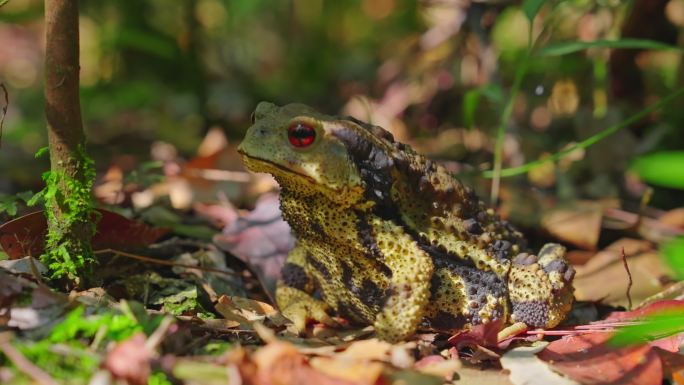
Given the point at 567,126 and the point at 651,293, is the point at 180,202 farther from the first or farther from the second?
the point at 567,126

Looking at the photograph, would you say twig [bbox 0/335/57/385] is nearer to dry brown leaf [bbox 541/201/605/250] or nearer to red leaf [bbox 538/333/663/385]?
red leaf [bbox 538/333/663/385]

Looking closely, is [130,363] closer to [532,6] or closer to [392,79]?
[532,6]

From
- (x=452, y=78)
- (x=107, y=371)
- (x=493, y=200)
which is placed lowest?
(x=107, y=371)

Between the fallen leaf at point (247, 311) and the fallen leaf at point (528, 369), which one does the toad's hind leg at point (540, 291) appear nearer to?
the fallen leaf at point (528, 369)

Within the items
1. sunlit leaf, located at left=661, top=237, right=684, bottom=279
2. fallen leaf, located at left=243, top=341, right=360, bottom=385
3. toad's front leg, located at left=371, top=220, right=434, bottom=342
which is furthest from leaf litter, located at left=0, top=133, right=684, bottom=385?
sunlit leaf, located at left=661, top=237, right=684, bottom=279

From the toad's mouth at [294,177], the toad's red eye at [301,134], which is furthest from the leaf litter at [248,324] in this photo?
the toad's red eye at [301,134]

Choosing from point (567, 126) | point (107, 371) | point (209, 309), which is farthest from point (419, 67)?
point (107, 371)
